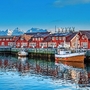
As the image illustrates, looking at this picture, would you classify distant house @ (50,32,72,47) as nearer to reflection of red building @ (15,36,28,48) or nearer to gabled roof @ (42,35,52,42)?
gabled roof @ (42,35,52,42)

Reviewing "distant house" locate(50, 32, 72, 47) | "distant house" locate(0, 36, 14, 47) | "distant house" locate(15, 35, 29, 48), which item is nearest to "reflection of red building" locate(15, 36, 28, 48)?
"distant house" locate(15, 35, 29, 48)

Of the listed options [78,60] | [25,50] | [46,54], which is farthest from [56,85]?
[25,50]

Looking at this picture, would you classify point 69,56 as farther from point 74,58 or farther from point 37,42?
point 37,42

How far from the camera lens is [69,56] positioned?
7156 cm

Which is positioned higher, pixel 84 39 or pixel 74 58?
pixel 84 39

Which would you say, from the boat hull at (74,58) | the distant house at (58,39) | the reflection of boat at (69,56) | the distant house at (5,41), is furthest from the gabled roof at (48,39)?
the boat hull at (74,58)

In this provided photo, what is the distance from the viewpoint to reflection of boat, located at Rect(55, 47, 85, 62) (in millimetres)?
69562

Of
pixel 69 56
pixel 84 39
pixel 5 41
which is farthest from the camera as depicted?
pixel 5 41

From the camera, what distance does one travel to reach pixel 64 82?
123ft

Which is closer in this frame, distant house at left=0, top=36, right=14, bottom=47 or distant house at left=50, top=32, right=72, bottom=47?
distant house at left=50, top=32, right=72, bottom=47

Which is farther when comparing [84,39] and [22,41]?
[22,41]

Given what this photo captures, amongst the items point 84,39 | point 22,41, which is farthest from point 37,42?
point 84,39

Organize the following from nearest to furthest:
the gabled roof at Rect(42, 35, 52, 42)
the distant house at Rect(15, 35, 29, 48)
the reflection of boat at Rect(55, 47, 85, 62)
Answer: the reflection of boat at Rect(55, 47, 85, 62)
the gabled roof at Rect(42, 35, 52, 42)
the distant house at Rect(15, 35, 29, 48)

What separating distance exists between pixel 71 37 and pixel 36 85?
6703 cm
